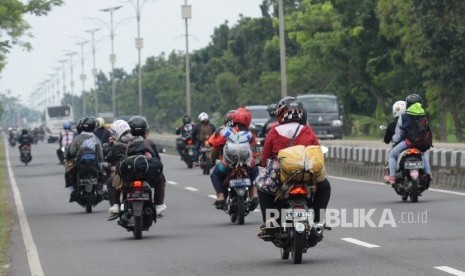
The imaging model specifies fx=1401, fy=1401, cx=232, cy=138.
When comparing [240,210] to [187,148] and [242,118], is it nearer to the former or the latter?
[242,118]

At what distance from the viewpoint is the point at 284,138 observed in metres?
13.7

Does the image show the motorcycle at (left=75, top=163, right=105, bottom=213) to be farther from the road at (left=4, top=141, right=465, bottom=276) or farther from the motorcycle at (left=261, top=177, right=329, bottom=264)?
the motorcycle at (left=261, top=177, right=329, bottom=264)

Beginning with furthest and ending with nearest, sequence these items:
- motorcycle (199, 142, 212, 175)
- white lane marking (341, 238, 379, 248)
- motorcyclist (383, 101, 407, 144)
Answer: motorcycle (199, 142, 212, 175)
motorcyclist (383, 101, 407, 144)
white lane marking (341, 238, 379, 248)

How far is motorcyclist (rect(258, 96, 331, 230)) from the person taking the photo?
13617 millimetres

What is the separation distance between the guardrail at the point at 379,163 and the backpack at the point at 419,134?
2703 mm

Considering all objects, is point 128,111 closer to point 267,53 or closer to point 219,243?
point 267,53

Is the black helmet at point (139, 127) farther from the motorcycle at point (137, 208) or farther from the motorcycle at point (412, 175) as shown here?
the motorcycle at point (412, 175)

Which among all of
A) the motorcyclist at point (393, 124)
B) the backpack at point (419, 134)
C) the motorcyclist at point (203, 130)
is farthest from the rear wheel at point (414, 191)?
the motorcyclist at point (203, 130)

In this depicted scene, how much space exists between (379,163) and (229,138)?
1396cm

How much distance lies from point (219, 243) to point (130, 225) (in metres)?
1.54

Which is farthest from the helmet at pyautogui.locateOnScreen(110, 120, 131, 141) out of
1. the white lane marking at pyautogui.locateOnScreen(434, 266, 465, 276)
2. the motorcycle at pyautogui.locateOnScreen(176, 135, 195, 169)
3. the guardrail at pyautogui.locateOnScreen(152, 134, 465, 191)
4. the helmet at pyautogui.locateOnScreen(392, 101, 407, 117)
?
the motorcycle at pyautogui.locateOnScreen(176, 135, 195, 169)

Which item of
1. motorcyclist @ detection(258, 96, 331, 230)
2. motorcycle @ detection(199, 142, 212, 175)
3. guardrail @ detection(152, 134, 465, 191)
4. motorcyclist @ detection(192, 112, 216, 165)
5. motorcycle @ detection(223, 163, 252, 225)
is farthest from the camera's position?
motorcycle @ detection(199, 142, 212, 175)

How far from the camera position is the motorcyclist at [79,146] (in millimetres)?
23641

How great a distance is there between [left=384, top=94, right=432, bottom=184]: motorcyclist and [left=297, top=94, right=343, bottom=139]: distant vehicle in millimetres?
34056
